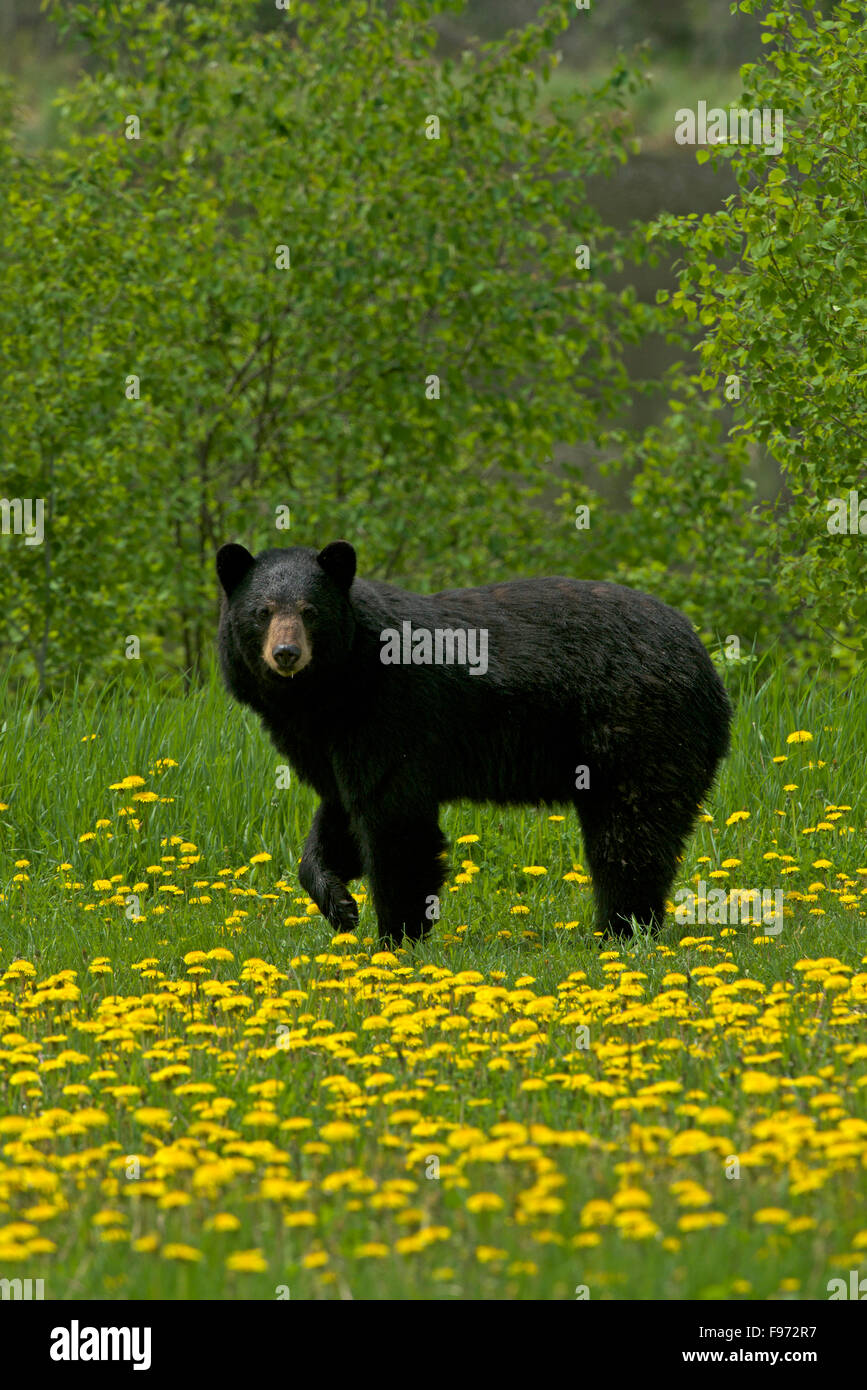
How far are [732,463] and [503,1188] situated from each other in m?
9.65

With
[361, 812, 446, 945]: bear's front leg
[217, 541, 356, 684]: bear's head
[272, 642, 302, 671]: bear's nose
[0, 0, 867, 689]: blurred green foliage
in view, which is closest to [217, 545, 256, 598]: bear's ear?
[217, 541, 356, 684]: bear's head

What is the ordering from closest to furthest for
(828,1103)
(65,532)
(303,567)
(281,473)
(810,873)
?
1. (828,1103)
2. (303,567)
3. (810,873)
4. (65,532)
5. (281,473)

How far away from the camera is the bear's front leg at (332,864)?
6793mm

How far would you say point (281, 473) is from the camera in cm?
1402

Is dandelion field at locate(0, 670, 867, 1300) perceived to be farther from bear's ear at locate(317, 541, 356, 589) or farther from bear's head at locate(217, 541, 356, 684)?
bear's ear at locate(317, 541, 356, 589)

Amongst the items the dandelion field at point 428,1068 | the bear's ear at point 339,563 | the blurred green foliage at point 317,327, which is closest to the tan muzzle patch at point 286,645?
the bear's ear at point 339,563

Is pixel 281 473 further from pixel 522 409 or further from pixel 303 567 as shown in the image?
pixel 303 567

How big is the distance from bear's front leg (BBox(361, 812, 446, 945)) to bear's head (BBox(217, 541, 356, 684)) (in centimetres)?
77

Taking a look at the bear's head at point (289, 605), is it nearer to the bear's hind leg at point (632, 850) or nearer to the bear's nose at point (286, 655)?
the bear's nose at point (286, 655)

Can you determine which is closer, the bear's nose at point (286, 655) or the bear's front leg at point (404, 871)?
the bear's nose at point (286, 655)

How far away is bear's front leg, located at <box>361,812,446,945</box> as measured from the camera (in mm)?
6609

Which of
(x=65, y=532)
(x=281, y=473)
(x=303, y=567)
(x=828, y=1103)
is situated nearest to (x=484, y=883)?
(x=303, y=567)

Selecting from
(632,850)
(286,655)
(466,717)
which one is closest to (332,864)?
(466,717)

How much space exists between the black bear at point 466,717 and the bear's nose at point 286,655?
0.82 ft
